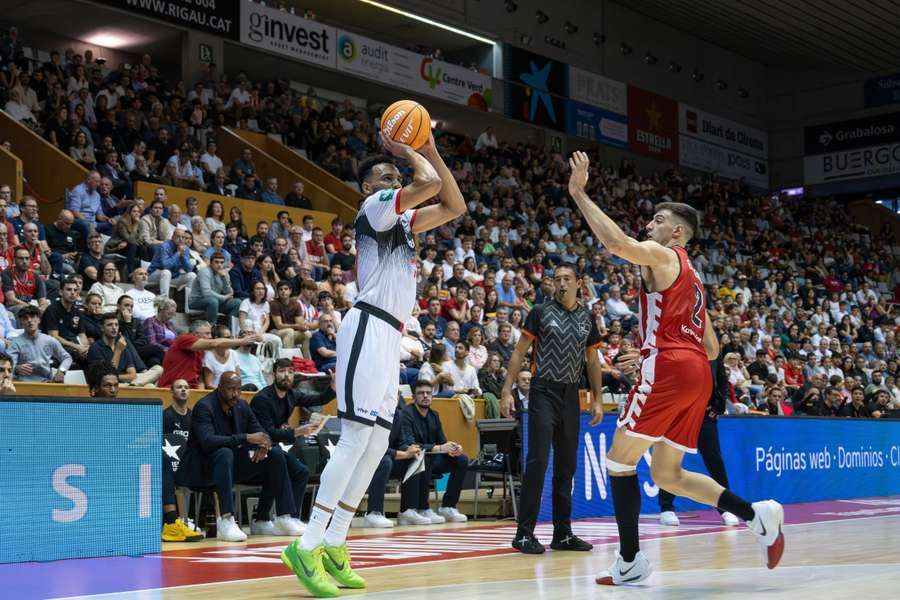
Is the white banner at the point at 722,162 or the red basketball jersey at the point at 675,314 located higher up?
the white banner at the point at 722,162

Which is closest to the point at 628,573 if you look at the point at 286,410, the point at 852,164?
the point at 286,410

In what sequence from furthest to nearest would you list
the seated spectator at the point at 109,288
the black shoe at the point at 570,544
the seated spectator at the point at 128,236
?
1. the seated spectator at the point at 128,236
2. the seated spectator at the point at 109,288
3. the black shoe at the point at 570,544

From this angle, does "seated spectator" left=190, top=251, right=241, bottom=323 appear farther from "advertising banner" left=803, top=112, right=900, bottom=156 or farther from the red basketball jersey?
"advertising banner" left=803, top=112, right=900, bottom=156

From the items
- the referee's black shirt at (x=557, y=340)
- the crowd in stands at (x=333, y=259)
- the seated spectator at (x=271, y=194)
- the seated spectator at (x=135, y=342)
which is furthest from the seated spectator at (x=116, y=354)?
the seated spectator at (x=271, y=194)

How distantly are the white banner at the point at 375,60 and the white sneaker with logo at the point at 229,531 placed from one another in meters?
16.8

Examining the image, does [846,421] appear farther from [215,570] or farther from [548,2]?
[548,2]

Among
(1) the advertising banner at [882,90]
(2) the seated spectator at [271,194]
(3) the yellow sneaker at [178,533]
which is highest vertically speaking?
(1) the advertising banner at [882,90]

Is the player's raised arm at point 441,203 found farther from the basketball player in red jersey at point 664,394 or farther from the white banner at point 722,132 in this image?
the white banner at point 722,132

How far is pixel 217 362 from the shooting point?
11.3 metres

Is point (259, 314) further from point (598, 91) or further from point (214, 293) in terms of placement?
point (598, 91)

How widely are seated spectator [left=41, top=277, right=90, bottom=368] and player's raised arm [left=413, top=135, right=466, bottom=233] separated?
6855 millimetres

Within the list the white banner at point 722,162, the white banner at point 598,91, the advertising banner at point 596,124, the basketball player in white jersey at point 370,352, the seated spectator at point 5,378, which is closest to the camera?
the basketball player in white jersey at point 370,352

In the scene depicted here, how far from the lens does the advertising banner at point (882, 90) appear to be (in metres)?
35.7

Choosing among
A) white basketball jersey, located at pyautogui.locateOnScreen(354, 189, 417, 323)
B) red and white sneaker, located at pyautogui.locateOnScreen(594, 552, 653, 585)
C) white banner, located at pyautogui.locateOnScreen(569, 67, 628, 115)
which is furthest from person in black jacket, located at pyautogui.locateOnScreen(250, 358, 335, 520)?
white banner, located at pyautogui.locateOnScreen(569, 67, 628, 115)
